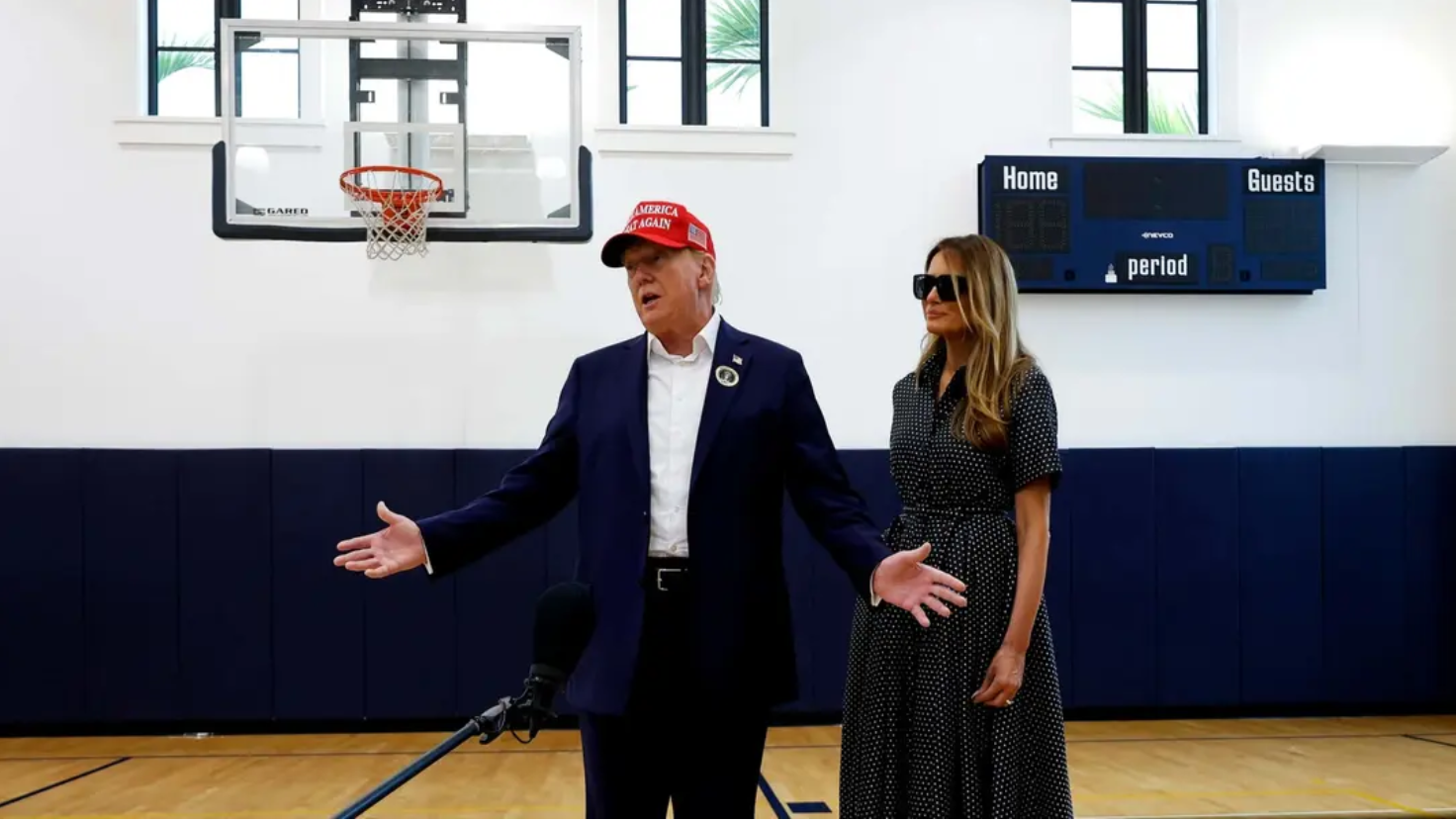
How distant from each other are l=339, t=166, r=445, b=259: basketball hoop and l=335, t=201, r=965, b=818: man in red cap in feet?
11.1

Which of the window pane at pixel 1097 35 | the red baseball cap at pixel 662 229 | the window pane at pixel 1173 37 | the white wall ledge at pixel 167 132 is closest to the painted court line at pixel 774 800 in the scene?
the red baseball cap at pixel 662 229

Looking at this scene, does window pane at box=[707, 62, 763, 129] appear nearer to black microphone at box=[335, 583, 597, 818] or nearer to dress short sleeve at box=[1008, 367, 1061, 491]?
dress short sleeve at box=[1008, 367, 1061, 491]

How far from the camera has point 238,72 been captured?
5168 millimetres

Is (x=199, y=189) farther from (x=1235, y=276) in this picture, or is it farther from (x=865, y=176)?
(x=1235, y=276)

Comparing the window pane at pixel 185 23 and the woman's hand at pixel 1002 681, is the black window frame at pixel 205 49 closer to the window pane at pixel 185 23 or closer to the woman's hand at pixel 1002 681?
the window pane at pixel 185 23

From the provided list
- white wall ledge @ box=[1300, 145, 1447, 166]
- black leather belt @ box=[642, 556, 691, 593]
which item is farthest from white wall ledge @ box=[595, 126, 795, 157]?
black leather belt @ box=[642, 556, 691, 593]

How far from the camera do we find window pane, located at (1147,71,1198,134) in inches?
245

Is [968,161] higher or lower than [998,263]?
higher

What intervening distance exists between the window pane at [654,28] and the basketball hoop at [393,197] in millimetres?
1604

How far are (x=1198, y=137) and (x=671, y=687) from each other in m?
5.33

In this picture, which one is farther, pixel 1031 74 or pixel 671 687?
pixel 1031 74

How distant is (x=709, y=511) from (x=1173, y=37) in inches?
223

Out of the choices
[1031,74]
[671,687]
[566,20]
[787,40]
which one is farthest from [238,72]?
[671,687]

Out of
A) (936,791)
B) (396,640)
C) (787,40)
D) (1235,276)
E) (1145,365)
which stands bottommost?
(396,640)
